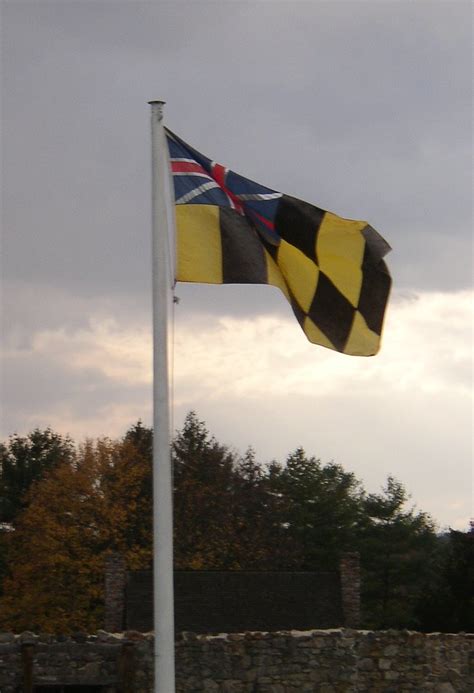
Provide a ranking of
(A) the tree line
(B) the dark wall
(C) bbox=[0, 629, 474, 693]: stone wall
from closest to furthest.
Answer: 1. (C) bbox=[0, 629, 474, 693]: stone wall
2. (B) the dark wall
3. (A) the tree line

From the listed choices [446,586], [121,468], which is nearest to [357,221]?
[446,586]

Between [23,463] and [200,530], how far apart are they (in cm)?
1161

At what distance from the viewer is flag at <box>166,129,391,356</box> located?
9742 mm

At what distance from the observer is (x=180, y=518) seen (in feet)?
171

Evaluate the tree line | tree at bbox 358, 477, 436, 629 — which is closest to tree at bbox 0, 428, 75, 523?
the tree line

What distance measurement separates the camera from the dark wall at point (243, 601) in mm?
27203

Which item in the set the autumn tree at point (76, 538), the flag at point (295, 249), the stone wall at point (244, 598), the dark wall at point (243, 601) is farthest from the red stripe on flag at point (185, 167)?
the autumn tree at point (76, 538)

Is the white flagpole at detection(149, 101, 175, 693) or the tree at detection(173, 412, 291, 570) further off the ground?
the tree at detection(173, 412, 291, 570)

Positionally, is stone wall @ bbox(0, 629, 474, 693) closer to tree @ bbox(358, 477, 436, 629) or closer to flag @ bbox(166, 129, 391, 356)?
flag @ bbox(166, 129, 391, 356)

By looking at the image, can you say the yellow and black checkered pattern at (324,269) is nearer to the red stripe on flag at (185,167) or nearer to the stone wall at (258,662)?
the red stripe on flag at (185,167)

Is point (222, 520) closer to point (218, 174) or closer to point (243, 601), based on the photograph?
point (243, 601)

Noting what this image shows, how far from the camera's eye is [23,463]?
5978 centimetres

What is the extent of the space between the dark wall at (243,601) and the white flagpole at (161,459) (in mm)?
17953

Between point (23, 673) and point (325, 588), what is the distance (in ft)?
38.3
